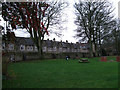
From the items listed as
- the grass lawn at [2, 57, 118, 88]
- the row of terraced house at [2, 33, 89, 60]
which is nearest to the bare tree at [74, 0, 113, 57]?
the row of terraced house at [2, 33, 89, 60]

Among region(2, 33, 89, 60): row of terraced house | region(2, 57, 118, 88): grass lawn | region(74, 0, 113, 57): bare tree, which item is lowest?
region(2, 57, 118, 88): grass lawn

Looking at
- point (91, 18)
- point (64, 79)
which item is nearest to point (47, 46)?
point (91, 18)

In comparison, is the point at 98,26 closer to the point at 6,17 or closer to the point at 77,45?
the point at 6,17

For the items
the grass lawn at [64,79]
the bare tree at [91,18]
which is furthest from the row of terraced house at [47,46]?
the grass lawn at [64,79]

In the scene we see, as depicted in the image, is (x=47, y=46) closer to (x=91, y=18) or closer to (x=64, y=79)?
(x=91, y=18)

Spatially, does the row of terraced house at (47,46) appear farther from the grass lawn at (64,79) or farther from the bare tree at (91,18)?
the grass lawn at (64,79)

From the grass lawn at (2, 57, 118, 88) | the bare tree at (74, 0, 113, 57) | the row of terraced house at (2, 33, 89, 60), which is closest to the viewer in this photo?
the grass lawn at (2, 57, 118, 88)

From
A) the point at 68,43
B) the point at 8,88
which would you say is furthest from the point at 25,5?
the point at 68,43

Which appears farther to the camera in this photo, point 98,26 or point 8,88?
point 98,26

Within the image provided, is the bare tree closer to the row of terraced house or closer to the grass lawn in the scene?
the row of terraced house

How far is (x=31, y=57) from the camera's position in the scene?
112 feet

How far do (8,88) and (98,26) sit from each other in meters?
31.3

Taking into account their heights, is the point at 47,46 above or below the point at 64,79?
above

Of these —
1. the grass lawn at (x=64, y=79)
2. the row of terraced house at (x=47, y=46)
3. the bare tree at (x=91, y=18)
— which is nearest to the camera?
the grass lawn at (x=64, y=79)
